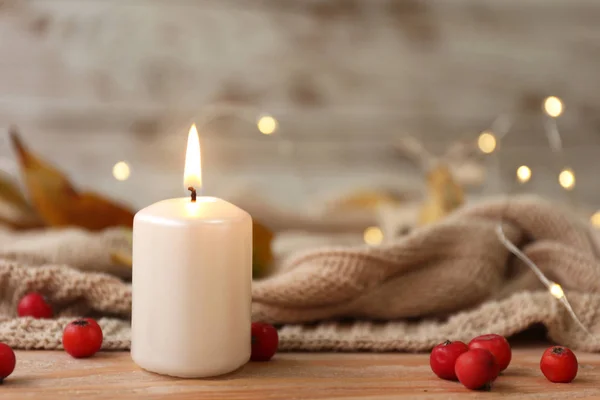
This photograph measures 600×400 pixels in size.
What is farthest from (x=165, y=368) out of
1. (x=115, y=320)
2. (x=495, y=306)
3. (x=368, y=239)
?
(x=368, y=239)

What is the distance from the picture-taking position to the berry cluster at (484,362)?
54 centimetres

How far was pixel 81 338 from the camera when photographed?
61 centimetres

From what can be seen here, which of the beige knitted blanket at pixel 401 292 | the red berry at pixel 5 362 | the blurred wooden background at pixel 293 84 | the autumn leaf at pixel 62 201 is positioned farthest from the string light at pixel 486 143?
the red berry at pixel 5 362

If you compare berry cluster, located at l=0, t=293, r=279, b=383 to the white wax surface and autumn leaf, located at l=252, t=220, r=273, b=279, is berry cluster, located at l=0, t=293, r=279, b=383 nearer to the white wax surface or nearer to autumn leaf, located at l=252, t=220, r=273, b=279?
the white wax surface

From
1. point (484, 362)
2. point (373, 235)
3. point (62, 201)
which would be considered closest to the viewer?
point (484, 362)

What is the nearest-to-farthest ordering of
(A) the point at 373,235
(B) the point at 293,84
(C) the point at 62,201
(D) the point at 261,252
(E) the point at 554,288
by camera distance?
(E) the point at 554,288, (D) the point at 261,252, (C) the point at 62,201, (A) the point at 373,235, (B) the point at 293,84

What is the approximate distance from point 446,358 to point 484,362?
39mm

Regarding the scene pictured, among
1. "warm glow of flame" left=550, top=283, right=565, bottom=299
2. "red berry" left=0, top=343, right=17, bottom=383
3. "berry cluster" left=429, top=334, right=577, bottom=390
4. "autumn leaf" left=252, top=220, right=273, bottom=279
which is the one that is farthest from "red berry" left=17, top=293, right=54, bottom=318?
"warm glow of flame" left=550, top=283, right=565, bottom=299

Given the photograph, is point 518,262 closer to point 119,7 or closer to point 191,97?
point 191,97

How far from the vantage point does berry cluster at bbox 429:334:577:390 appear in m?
0.54

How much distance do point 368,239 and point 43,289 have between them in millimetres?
599

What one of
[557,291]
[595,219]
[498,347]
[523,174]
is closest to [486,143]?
[595,219]

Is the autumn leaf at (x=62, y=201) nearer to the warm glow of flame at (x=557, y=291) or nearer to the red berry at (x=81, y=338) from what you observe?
the red berry at (x=81, y=338)

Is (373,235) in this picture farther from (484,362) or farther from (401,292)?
(484,362)
